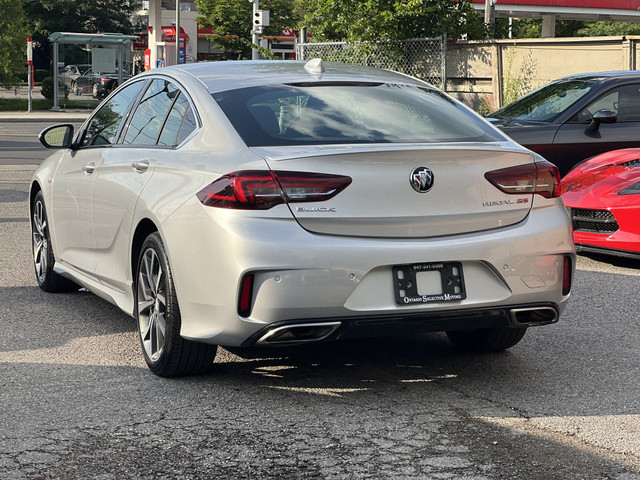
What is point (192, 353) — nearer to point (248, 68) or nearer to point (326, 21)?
point (248, 68)

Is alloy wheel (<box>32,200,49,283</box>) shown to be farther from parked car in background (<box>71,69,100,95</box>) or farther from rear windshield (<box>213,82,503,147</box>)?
parked car in background (<box>71,69,100,95</box>)

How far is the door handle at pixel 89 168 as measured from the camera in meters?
6.34

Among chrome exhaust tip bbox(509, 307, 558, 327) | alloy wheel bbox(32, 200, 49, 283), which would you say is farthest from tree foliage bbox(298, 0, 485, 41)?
chrome exhaust tip bbox(509, 307, 558, 327)

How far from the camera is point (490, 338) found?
227 inches

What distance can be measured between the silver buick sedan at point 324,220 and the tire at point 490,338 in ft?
0.04

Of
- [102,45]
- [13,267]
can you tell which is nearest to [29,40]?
[102,45]

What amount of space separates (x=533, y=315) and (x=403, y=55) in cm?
1546

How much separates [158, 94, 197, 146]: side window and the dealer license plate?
137 centimetres

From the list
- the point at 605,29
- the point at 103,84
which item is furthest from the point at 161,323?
the point at 605,29

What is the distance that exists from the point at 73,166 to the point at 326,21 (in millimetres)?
14292

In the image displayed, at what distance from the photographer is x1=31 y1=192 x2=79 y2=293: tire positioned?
24.4 ft

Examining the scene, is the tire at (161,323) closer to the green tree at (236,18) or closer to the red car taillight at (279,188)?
the red car taillight at (279,188)

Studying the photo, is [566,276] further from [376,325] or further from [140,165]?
[140,165]

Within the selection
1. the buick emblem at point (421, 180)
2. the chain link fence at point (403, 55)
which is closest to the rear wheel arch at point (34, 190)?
the buick emblem at point (421, 180)
